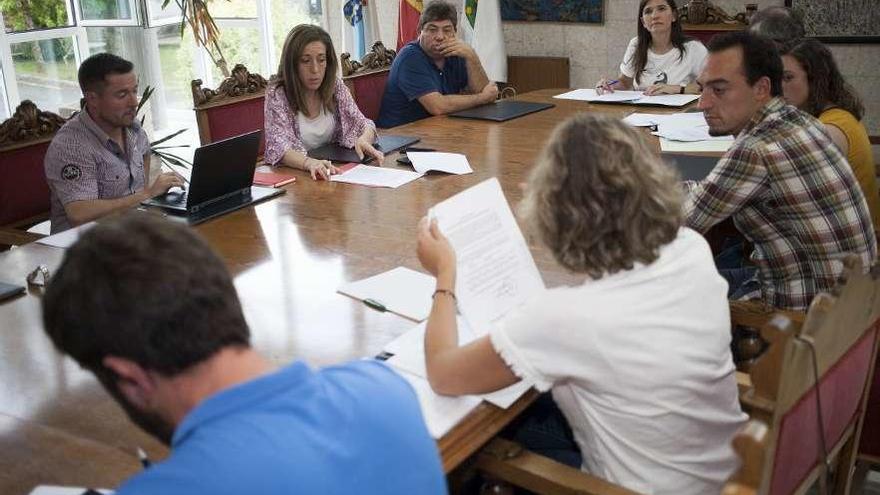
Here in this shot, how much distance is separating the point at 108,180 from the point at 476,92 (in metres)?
1.90

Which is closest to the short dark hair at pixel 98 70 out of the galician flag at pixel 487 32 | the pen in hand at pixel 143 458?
the pen in hand at pixel 143 458

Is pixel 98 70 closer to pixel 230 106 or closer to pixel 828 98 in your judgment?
pixel 230 106

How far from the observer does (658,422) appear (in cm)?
132

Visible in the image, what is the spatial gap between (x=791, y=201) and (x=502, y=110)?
1.91 metres

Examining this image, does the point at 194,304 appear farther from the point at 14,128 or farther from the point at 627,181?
the point at 14,128

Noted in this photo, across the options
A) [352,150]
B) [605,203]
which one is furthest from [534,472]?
[352,150]

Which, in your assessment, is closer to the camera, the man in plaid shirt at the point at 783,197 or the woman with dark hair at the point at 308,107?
the man in plaid shirt at the point at 783,197

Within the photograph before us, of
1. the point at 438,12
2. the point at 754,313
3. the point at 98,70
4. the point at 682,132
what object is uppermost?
the point at 438,12

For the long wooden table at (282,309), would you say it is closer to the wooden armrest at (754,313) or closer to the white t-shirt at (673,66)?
the wooden armrest at (754,313)

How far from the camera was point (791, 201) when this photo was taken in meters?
1.96

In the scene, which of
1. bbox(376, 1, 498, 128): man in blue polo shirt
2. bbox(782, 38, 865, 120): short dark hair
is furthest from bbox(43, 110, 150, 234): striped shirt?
bbox(782, 38, 865, 120): short dark hair

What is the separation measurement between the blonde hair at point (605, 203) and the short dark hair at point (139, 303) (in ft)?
1.92

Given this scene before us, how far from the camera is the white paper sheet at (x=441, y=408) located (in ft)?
4.32

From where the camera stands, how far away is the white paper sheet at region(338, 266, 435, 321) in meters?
1.75
